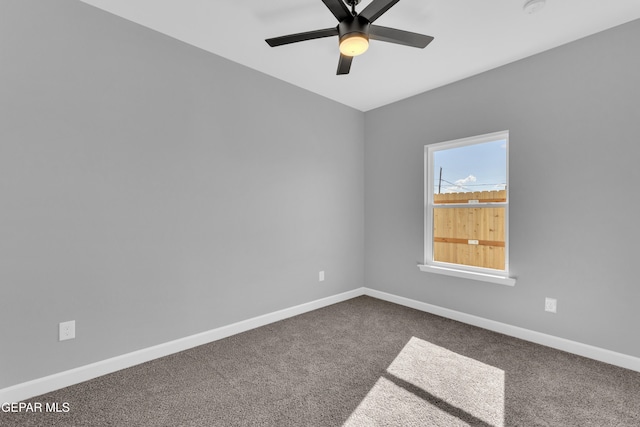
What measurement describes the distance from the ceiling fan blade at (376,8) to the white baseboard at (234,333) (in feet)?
8.90

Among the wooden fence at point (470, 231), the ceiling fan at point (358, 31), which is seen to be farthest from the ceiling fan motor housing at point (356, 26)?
the wooden fence at point (470, 231)

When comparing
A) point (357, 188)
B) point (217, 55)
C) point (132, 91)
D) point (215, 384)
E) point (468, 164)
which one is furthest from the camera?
point (357, 188)

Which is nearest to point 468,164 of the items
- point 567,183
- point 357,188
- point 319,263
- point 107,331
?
point 567,183

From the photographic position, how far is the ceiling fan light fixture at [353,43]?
1.72 metres

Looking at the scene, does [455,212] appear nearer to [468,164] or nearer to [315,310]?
[468,164]

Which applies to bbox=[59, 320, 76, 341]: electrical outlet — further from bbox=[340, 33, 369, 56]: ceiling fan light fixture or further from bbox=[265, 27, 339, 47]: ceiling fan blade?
bbox=[340, 33, 369, 56]: ceiling fan light fixture

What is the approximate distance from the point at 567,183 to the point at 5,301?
4168 millimetres

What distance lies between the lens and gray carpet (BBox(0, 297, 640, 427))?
5.34 feet

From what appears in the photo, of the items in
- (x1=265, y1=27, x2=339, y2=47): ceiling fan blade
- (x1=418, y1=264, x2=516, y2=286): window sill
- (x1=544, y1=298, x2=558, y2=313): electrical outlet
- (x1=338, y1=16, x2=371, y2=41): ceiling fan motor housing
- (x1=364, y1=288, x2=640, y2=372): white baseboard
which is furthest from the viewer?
(x1=418, y1=264, x2=516, y2=286): window sill

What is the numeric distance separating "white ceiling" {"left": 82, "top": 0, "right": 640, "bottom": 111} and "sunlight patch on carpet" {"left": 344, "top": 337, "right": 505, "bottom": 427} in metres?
2.63

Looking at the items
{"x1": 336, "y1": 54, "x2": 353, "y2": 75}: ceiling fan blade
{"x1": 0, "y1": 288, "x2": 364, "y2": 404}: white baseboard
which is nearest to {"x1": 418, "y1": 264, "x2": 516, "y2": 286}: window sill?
{"x1": 0, "y1": 288, "x2": 364, "y2": 404}: white baseboard

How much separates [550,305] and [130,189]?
3650 mm

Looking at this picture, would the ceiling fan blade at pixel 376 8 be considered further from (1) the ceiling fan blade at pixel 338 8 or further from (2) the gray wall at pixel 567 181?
(2) the gray wall at pixel 567 181

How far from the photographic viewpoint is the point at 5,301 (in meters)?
1.73
